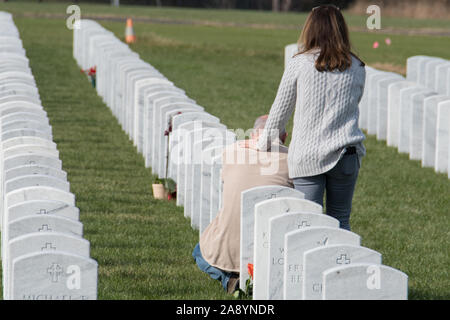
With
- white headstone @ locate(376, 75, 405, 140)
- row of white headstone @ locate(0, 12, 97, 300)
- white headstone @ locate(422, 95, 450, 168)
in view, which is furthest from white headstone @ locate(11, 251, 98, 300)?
white headstone @ locate(376, 75, 405, 140)

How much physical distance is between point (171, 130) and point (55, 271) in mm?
5015

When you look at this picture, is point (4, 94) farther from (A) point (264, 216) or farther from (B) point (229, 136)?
(A) point (264, 216)

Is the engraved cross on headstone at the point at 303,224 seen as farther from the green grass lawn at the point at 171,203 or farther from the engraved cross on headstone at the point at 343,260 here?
the green grass lawn at the point at 171,203

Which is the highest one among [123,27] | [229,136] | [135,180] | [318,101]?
[318,101]

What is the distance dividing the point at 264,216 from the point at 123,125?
8.37m

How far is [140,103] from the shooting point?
1097 centimetres

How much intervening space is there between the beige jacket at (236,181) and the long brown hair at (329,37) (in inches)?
30.8

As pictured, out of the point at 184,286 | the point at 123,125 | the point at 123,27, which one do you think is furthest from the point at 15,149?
the point at 123,27

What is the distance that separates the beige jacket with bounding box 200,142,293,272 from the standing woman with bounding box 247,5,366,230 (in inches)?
12.1

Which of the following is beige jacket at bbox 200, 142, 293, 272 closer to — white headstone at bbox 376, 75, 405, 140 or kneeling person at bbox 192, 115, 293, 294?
kneeling person at bbox 192, 115, 293, 294

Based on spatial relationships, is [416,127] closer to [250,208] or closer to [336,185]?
[336,185]

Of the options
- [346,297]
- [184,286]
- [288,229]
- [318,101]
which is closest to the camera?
[346,297]

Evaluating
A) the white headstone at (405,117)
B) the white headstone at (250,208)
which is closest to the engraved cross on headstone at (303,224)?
the white headstone at (250,208)

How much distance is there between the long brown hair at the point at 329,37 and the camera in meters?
5.47
